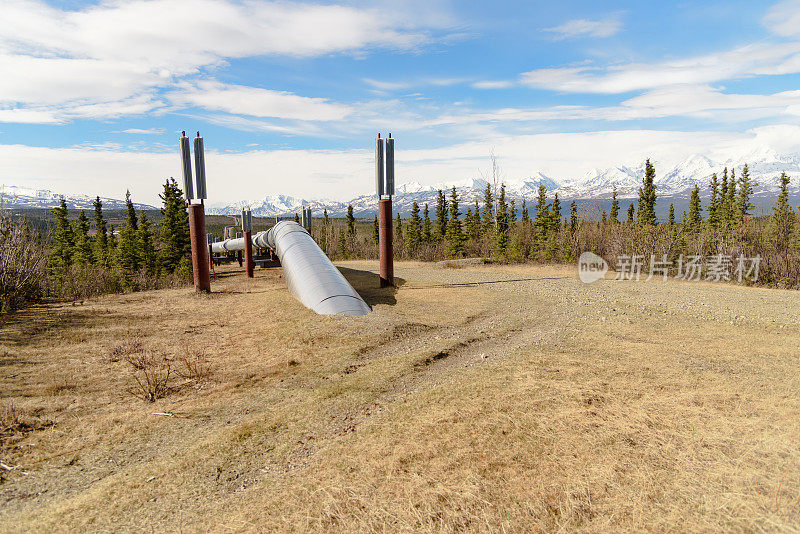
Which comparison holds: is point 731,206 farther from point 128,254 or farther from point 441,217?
point 128,254

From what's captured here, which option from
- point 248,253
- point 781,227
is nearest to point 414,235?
point 248,253

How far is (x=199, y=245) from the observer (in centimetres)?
2459

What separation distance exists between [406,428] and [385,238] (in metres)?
17.5

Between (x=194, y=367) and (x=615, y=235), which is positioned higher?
(x=615, y=235)

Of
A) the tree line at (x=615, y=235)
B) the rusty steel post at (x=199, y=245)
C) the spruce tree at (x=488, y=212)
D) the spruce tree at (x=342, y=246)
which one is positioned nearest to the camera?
the rusty steel post at (x=199, y=245)

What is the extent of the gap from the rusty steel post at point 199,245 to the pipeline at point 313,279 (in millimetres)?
4443

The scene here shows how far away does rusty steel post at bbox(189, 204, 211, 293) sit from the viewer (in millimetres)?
24156

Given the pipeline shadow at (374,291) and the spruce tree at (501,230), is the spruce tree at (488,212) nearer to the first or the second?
the spruce tree at (501,230)

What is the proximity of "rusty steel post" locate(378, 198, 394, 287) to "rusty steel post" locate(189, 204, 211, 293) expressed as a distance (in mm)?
10131

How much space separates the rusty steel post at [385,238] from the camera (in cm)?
2439

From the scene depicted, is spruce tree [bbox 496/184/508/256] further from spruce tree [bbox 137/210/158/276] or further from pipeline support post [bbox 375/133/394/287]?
spruce tree [bbox 137/210/158/276]

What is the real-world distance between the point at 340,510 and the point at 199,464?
9.92ft

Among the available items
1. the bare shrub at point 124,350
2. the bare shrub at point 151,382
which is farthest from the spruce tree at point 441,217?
the bare shrub at point 151,382

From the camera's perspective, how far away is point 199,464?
7.15 metres
